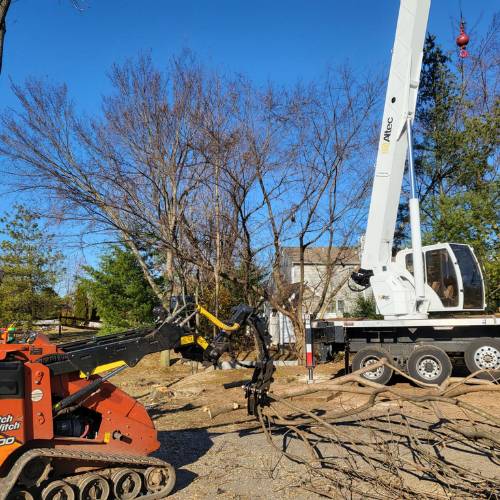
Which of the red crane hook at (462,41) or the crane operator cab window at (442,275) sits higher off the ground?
the red crane hook at (462,41)

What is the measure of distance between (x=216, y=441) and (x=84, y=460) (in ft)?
9.40

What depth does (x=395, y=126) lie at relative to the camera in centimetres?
1211

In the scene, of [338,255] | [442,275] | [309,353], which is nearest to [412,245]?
[442,275]

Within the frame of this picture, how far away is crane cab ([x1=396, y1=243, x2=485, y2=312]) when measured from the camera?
457 inches

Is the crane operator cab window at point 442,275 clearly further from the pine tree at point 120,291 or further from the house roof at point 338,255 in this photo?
the pine tree at point 120,291

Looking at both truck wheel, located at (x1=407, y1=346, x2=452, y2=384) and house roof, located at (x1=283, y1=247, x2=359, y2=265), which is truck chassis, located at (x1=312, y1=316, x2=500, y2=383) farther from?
house roof, located at (x1=283, y1=247, x2=359, y2=265)

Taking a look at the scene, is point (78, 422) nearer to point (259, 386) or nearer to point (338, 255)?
point (259, 386)

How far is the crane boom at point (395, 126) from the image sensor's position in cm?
1198

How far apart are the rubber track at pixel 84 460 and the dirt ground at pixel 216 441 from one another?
243mm

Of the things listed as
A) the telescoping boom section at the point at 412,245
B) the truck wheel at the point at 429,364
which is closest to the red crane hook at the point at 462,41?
the telescoping boom section at the point at 412,245

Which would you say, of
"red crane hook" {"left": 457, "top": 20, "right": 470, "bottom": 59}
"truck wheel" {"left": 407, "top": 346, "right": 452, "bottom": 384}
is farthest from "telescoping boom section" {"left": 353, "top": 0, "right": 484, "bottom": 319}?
"red crane hook" {"left": 457, "top": 20, "right": 470, "bottom": 59}

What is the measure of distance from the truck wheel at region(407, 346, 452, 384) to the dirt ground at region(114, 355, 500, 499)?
22.3 inches

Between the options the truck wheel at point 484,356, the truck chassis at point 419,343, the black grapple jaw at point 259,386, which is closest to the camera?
the black grapple jaw at point 259,386

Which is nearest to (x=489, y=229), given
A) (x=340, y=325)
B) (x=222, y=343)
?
(x=340, y=325)
